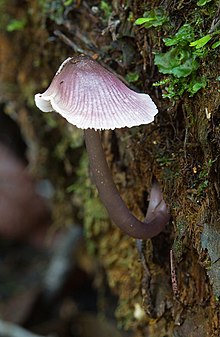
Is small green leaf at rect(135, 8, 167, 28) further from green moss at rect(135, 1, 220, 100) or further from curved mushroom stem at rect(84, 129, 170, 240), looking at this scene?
curved mushroom stem at rect(84, 129, 170, 240)

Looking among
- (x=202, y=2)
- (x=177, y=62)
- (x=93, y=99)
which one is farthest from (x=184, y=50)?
(x=93, y=99)

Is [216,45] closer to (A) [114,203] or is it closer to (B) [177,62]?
(B) [177,62]

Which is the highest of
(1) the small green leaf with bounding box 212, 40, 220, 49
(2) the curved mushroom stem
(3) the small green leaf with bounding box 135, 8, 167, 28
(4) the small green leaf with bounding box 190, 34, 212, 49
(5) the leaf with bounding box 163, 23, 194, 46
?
(3) the small green leaf with bounding box 135, 8, 167, 28

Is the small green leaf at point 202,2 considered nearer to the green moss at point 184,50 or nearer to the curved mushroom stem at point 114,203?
the green moss at point 184,50

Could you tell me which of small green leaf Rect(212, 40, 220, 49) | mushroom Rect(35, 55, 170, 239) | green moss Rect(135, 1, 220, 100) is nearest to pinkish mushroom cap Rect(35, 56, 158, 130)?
mushroom Rect(35, 55, 170, 239)

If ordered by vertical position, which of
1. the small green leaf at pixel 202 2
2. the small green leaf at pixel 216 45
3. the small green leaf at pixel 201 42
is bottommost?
the small green leaf at pixel 216 45

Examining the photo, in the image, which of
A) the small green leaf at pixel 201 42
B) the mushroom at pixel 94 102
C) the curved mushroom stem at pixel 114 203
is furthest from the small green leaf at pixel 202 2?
the curved mushroom stem at pixel 114 203

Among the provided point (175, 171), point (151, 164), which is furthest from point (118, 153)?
point (175, 171)
